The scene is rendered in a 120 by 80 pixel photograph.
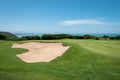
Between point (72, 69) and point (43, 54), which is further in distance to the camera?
point (43, 54)

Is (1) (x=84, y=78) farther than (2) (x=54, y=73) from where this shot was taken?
No

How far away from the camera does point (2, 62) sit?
1420 cm

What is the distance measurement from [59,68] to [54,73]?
1393mm

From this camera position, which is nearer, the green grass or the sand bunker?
the green grass

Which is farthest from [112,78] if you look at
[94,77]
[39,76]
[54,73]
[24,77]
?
[24,77]

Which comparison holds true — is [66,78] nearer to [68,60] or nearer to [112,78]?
[112,78]

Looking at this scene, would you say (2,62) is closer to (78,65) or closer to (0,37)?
(78,65)

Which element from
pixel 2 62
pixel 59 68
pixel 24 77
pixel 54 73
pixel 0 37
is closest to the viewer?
pixel 24 77

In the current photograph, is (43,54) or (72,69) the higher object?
(43,54)

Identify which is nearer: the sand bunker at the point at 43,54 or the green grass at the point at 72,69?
the green grass at the point at 72,69

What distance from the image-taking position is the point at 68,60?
580 inches

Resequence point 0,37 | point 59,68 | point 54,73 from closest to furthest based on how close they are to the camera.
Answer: point 54,73
point 59,68
point 0,37

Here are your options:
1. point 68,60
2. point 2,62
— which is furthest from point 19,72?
point 68,60

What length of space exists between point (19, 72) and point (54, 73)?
2.10m
